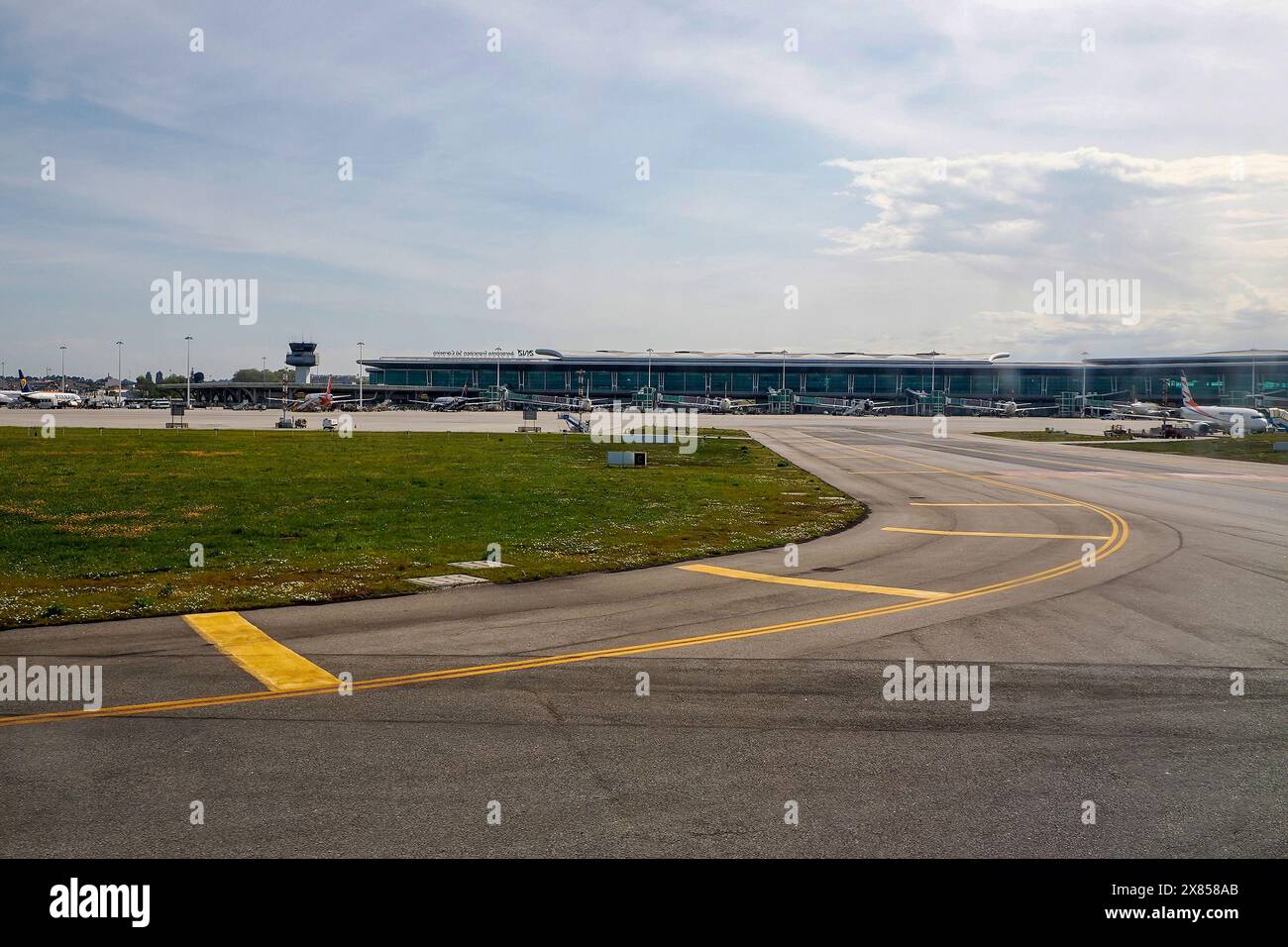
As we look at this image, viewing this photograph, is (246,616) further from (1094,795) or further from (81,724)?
(1094,795)

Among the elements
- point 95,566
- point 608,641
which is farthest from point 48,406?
point 608,641

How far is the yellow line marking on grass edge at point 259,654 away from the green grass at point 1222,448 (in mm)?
67911

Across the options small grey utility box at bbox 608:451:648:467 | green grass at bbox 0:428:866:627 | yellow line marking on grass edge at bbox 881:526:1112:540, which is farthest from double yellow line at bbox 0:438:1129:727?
small grey utility box at bbox 608:451:648:467

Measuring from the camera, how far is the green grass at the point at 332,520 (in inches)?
741

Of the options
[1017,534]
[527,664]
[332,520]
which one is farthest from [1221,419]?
[527,664]

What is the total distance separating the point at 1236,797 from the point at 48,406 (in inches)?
7177

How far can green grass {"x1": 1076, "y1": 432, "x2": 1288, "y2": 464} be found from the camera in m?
68.4

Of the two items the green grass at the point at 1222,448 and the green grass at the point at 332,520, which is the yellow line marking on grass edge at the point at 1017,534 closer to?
the green grass at the point at 332,520

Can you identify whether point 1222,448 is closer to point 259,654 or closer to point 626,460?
point 626,460

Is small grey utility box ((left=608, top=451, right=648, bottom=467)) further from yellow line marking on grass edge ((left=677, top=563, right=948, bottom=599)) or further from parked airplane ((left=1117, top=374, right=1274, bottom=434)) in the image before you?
parked airplane ((left=1117, top=374, right=1274, bottom=434))

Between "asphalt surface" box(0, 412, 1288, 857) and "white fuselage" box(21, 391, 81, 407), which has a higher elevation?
"white fuselage" box(21, 391, 81, 407)

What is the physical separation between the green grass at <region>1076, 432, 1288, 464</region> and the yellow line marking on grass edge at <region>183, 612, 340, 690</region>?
67911 mm

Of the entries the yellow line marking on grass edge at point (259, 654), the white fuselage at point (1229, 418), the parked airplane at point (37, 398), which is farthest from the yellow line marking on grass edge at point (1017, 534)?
the parked airplane at point (37, 398)

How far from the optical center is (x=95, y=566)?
20.4 m
